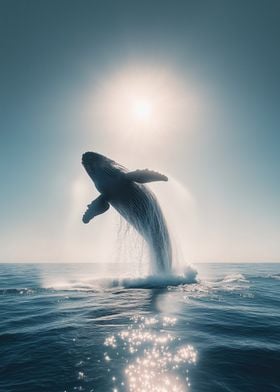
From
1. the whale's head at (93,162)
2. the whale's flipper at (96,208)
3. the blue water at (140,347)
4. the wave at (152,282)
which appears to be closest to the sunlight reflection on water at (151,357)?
the blue water at (140,347)

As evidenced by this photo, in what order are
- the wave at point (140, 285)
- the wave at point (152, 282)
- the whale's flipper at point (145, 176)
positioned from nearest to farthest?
the whale's flipper at point (145, 176) < the wave at point (140, 285) < the wave at point (152, 282)

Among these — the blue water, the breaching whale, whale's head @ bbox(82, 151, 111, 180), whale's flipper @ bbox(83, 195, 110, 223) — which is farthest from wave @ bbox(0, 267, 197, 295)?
whale's head @ bbox(82, 151, 111, 180)

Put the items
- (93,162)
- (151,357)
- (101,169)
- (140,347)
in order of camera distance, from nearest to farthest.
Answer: (151,357)
(140,347)
(93,162)
(101,169)

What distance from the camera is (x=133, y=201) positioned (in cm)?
1698

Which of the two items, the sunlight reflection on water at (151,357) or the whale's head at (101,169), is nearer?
the sunlight reflection on water at (151,357)

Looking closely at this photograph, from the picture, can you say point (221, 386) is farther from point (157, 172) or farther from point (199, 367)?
point (157, 172)

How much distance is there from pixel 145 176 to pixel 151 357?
11124 millimetres

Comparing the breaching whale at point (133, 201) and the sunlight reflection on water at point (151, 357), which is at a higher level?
the breaching whale at point (133, 201)

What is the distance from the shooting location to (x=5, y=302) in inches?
484

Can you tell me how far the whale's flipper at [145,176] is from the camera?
52.0 feet

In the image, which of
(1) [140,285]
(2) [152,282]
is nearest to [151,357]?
(1) [140,285]

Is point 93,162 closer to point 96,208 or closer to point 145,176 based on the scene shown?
point 145,176

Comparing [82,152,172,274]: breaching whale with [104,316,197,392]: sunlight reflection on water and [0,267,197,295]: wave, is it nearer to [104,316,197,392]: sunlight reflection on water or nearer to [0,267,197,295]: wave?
[0,267,197,295]: wave

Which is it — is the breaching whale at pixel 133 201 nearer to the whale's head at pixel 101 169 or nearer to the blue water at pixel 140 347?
the whale's head at pixel 101 169
